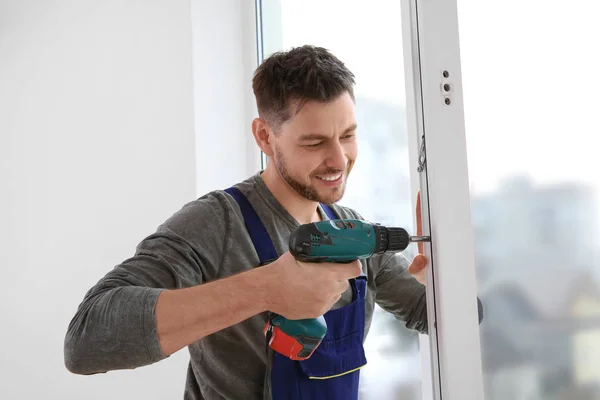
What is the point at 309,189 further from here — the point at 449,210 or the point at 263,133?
the point at 449,210

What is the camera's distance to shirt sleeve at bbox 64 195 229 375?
0.88 m

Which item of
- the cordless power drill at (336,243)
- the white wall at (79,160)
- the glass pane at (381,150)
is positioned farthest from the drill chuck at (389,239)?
the white wall at (79,160)

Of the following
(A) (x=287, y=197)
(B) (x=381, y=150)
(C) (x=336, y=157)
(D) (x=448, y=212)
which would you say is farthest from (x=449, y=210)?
(B) (x=381, y=150)

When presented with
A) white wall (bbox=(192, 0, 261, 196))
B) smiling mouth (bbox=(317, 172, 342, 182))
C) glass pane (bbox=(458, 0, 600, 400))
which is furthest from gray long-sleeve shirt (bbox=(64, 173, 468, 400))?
white wall (bbox=(192, 0, 261, 196))

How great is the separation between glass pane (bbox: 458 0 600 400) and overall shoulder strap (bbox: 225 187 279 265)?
1.42 feet

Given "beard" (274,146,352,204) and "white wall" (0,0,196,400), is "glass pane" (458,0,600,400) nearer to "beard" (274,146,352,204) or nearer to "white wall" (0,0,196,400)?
"beard" (274,146,352,204)

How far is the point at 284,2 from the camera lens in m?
2.15

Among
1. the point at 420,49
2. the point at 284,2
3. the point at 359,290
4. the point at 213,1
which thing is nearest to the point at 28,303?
the point at 213,1

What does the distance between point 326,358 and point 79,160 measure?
5.04 feet

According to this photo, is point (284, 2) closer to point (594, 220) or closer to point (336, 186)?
point (336, 186)

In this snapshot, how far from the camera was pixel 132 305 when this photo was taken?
0.88 metres

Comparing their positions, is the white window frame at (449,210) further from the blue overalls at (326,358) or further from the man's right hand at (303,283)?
the blue overalls at (326,358)

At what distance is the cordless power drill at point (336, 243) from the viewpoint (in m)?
0.87

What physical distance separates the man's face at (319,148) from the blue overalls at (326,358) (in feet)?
0.41
